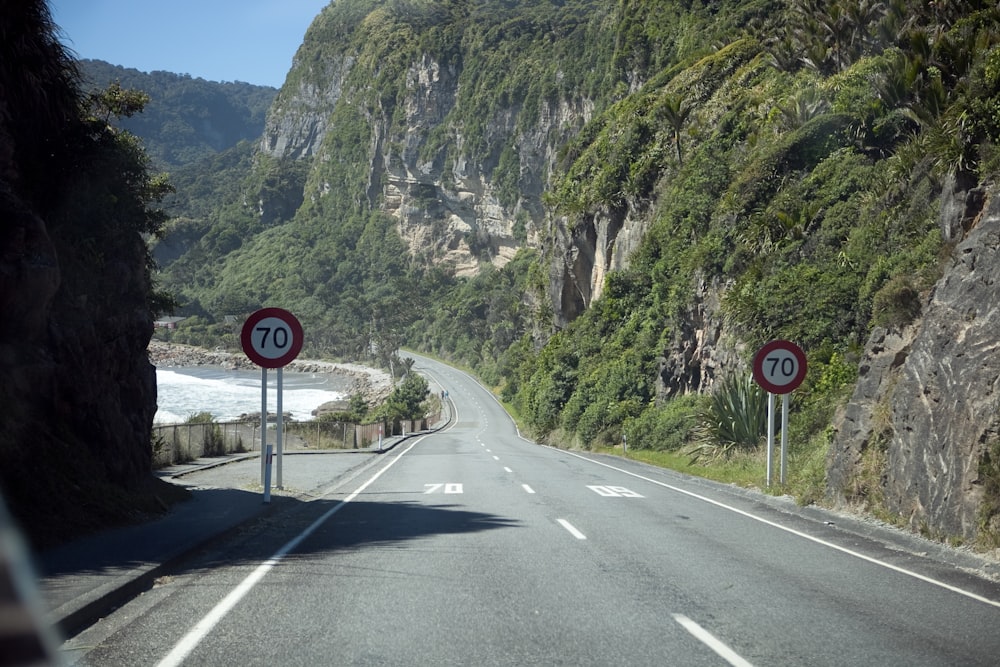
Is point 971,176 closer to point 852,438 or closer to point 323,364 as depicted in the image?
point 852,438

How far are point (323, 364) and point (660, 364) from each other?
112039 millimetres

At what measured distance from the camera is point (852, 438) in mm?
14133

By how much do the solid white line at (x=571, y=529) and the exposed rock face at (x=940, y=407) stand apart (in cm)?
426

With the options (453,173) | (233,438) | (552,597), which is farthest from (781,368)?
(453,173)

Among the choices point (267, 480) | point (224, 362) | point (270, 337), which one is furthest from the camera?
point (224, 362)

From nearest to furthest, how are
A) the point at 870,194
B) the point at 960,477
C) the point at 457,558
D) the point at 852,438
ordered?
the point at 457,558 < the point at 960,477 < the point at 852,438 < the point at 870,194

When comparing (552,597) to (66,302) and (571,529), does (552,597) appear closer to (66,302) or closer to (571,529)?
(571,529)

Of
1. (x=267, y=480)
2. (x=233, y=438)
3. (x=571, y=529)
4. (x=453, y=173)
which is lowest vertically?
(x=233, y=438)

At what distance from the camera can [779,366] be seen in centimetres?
1642

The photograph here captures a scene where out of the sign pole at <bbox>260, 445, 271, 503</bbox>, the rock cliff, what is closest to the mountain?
the rock cliff

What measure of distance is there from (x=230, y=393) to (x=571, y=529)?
93084 millimetres

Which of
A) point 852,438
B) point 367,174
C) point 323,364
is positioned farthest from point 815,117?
point 367,174

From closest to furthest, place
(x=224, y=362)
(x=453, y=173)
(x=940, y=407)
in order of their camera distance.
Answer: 1. (x=940, y=407)
2. (x=224, y=362)
3. (x=453, y=173)

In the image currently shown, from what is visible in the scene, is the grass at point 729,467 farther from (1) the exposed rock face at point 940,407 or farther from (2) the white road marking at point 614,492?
(1) the exposed rock face at point 940,407
